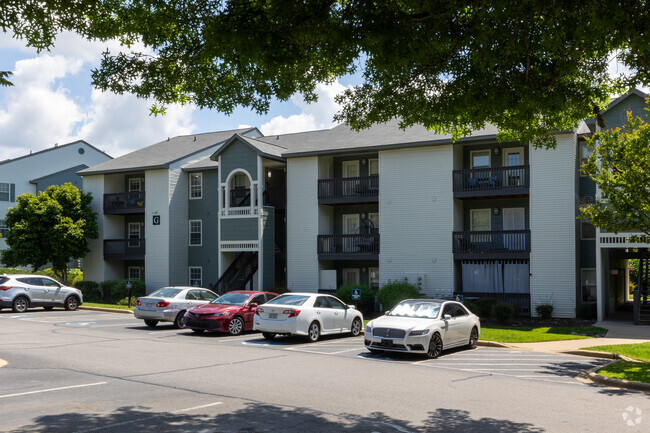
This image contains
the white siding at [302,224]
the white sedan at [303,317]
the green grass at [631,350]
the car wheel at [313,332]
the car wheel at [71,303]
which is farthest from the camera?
the white siding at [302,224]

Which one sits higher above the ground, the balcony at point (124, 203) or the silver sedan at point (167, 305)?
the balcony at point (124, 203)

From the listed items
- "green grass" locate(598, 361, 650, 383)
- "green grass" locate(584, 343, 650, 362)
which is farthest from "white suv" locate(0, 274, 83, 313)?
"green grass" locate(598, 361, 650, 383)

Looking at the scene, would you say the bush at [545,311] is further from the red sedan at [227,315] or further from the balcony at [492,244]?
the red sedan at [227,315]

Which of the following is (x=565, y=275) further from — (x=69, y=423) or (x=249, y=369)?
(x=69, y=423)

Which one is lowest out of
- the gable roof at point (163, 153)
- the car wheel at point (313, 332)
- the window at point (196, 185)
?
the car wheel at point (313, 332)

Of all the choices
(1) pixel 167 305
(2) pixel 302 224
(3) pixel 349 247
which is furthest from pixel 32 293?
(3) pixel 349 247

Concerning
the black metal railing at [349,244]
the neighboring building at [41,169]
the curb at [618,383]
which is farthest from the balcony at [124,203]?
the curb at [618,383]

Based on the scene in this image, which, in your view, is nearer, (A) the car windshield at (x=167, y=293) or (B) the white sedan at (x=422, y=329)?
(B) the white sedan at (x=422, y=329)

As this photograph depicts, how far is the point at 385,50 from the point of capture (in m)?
9.28

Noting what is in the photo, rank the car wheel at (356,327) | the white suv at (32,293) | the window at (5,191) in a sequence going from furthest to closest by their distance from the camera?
the window at (5,191) → the white suv at (32,293) → the car wheel at (356,327)

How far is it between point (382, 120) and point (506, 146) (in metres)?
18.8

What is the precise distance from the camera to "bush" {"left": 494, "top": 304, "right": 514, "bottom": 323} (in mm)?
25656

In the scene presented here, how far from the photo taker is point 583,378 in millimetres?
13922

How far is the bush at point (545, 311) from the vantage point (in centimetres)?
2717
